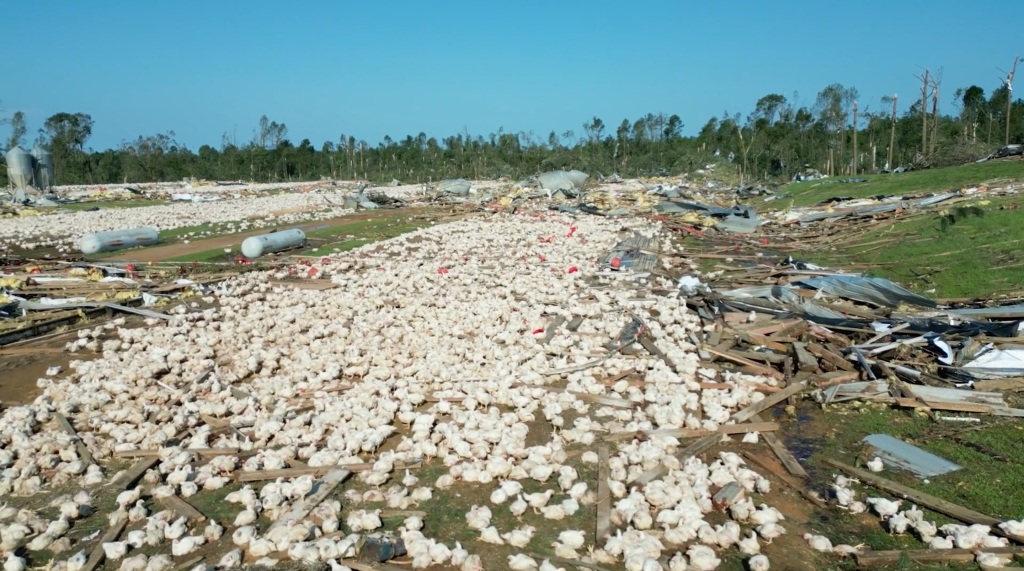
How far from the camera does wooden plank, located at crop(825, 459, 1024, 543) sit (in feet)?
13.2

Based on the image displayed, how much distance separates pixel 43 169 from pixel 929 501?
41291mm

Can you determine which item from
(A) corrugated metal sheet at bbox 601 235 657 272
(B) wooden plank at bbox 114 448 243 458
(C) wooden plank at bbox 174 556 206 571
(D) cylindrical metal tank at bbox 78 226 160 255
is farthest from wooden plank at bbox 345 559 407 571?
(D) cylindrical metal tank at bbox 78 226 160 255

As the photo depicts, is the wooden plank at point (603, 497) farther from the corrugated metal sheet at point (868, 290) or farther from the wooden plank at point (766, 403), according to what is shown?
the corrugated metal sheet at point (868, 290)

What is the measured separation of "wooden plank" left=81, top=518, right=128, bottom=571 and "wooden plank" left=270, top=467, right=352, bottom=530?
94cm

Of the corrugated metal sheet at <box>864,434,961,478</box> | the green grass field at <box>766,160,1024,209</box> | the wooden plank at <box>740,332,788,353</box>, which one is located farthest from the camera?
the green grass field at <box>766,160,1024,209</box>

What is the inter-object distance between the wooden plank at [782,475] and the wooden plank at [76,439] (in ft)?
16.4

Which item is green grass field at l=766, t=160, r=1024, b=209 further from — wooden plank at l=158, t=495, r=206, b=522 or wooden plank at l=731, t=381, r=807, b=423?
wooden plank at l=158, t=495, r=206, b=522

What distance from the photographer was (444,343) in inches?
305

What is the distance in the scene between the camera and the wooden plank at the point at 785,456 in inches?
189

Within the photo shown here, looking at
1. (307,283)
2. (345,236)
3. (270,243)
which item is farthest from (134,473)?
(345,236)

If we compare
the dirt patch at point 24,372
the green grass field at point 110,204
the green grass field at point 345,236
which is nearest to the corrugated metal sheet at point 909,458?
the dirt patch at point 24,372

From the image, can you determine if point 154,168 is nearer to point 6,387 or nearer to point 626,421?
point 6,387

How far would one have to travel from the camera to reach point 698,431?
541cm

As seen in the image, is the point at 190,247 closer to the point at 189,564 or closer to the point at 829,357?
the point at 189,564
